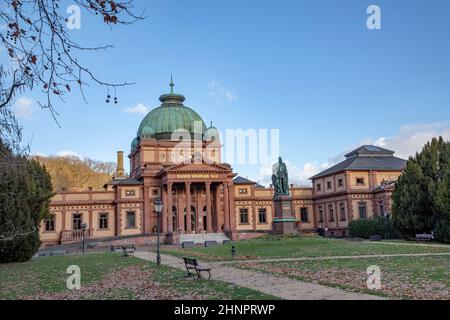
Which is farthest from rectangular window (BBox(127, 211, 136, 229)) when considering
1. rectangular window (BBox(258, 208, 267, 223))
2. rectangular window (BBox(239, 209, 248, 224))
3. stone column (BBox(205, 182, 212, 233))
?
rectangular window (BBox(258, 208, 267, 223))

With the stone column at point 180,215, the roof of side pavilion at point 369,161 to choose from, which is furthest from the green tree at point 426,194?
the stone column at point 180,215

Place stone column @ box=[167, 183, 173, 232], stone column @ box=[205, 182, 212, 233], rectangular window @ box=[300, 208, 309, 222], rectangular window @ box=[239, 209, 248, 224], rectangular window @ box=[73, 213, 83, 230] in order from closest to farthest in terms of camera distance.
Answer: stone column @ box=[167, 183, 173, 232] < stone column @ box=[205, 182, 212, 233] < rectangular window @ box=[73, 213, 83, 230] < rectangular window @ box=[239, 209, 248, 224] < rectangular window @ box=[300, 208, 309, 222]

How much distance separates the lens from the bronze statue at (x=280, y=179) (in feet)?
119

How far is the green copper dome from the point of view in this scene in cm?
6397

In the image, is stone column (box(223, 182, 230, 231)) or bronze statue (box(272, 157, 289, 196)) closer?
bronze statue (box(272, 157, 289, 196))

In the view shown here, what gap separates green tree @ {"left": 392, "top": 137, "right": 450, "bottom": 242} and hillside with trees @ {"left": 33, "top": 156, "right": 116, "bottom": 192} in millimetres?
57549

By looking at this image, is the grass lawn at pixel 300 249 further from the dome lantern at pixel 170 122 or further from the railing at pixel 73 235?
the dome lantern at pixel 170 122

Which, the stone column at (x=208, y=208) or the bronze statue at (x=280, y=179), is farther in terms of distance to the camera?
the stone column at (x=208, y=208)

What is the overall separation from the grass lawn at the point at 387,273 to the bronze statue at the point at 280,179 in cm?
1453

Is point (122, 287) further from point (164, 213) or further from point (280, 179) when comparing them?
point (164, 213)

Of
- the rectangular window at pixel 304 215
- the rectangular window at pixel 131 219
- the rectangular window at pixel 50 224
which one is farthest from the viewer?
the rectangular window at pixel 304 215

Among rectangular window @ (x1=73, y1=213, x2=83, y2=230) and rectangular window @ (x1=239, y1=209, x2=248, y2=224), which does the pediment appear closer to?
rectangular window @ (x1=239, y1=209, x2=248, y2=224)
